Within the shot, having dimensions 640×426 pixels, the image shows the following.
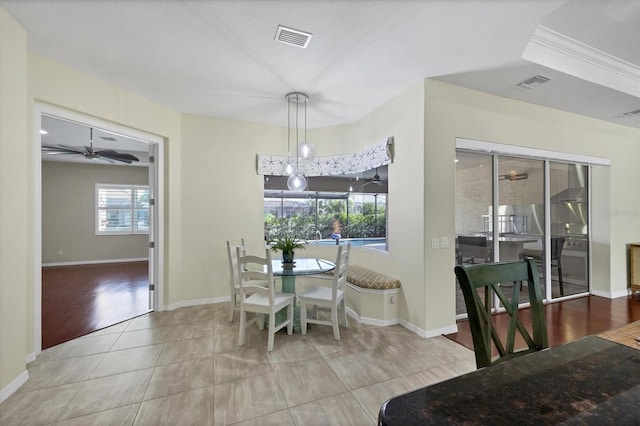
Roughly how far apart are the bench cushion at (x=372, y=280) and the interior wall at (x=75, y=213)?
7105 millimetres

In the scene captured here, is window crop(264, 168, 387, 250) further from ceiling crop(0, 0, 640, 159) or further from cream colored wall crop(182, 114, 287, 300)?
ceiling crop(0, 0, 640, 159)

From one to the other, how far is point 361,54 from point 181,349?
3.41m

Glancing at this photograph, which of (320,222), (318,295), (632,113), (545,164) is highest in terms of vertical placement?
(632,113)

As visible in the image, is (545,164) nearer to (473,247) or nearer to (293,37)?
(473,247)

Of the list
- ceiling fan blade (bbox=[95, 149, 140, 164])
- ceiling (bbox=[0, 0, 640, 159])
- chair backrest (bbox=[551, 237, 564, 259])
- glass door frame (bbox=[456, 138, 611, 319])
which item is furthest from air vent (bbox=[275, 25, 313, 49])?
ceiling fan blade (bbox=[95, 149, 140, 164])

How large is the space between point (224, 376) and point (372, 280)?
194cm

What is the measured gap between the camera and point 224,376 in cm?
233

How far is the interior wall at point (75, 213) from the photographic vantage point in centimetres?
698

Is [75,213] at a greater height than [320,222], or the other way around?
[75,213]

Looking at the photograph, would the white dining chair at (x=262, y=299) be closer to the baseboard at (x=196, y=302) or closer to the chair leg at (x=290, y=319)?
the chair leg at (x=290, y=319)

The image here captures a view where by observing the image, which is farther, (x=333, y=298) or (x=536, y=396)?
(x=333, y=298)

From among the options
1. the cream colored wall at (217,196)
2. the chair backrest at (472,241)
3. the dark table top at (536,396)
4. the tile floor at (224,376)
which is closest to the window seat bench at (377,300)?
the tile floor at (224,376)

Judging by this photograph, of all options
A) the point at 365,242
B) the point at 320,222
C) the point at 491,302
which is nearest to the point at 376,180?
the point at 365,242

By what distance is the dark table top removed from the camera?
0.64 metres
